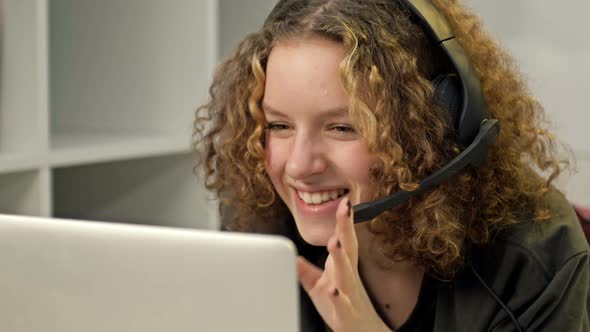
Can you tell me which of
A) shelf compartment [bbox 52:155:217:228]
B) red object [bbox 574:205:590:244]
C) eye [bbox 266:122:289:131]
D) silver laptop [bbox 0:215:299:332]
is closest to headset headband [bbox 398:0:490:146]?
eye [bbox 266:122:289:131]

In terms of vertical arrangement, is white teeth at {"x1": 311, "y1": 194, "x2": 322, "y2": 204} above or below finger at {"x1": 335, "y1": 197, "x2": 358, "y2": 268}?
below

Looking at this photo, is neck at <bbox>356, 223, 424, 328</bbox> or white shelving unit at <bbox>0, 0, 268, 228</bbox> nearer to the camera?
neck at <bbox>356, 223, 424, 328</bbox>

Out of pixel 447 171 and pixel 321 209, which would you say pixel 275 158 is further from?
pixel 447 171

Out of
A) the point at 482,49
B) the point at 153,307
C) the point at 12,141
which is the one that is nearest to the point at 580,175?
the point at 482,49

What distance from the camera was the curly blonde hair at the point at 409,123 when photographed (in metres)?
0.96

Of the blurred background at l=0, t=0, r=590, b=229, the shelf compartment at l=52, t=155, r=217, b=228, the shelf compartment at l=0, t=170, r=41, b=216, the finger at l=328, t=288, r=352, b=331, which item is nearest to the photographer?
the finger at l=328, t=288, r=352, b=331

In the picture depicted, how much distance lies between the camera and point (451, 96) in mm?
976

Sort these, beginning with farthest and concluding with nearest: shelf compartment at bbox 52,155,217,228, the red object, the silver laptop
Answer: shelf compartment at bbox 52,155,217,228 < the red object < the silver laptop

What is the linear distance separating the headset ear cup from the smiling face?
0.11 metres

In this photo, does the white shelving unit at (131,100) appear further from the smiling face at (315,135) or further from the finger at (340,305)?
the finger at (340,305)

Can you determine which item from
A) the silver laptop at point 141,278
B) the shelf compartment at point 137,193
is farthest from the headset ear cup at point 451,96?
the shelf compartment at point 137,193

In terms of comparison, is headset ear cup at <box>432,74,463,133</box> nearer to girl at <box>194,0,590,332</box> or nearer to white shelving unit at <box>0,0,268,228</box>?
girl at <box>194,0,590,332</box>

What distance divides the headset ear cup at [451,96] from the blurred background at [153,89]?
0.60m

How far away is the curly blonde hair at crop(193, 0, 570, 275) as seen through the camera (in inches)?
38.0
